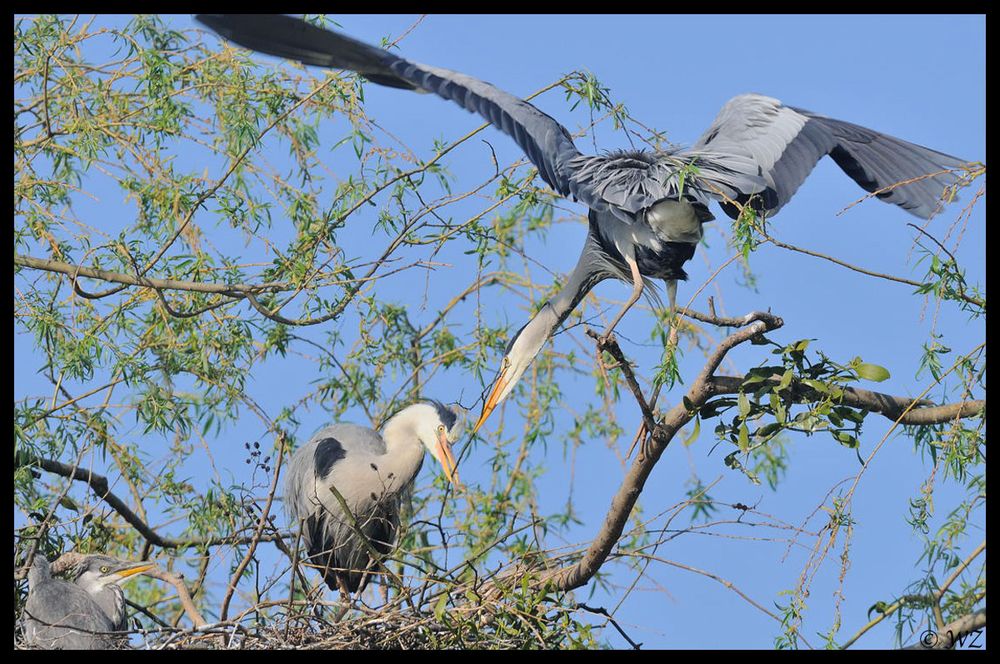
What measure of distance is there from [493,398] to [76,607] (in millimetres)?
1463

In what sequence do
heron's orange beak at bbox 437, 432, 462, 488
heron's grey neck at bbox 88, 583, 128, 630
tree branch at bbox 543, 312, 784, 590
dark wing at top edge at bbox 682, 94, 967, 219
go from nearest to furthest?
tree branch at bbox 543, 312, 784, 590
heron's grey neck at bbox 88, 583, 128, 630
dark wing at top edge at bbox 682, 94, 967, 219
heron's orange beak at bbox 437, 432, 462, 488

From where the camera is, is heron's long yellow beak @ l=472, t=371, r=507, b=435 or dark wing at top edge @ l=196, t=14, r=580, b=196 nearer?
dark wing at top edge @ l=196, t=14, r=580, b=196

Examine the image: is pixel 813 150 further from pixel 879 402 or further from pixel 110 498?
pixel 110 498

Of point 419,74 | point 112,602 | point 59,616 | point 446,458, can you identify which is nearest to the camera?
point 59,616

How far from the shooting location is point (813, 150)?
440 cm

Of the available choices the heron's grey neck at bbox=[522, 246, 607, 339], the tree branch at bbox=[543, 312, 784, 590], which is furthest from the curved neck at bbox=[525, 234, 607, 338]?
the tree branch at bbox=[543, 312, 784, 590]

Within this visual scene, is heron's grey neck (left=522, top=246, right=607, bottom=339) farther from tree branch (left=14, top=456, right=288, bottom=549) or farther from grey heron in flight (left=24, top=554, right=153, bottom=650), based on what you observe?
grey heron in flight (left=24, top=554, right=153, bottom=650)

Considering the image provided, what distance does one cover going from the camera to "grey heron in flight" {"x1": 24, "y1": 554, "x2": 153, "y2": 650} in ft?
11.6

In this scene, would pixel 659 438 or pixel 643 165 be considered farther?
pixel 643 165

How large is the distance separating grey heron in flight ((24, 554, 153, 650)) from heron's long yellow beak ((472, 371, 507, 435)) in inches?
45.3

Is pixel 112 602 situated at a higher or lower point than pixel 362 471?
lower

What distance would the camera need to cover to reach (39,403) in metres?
4.19

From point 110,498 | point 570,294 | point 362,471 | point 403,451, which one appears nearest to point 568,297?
point 570,294
